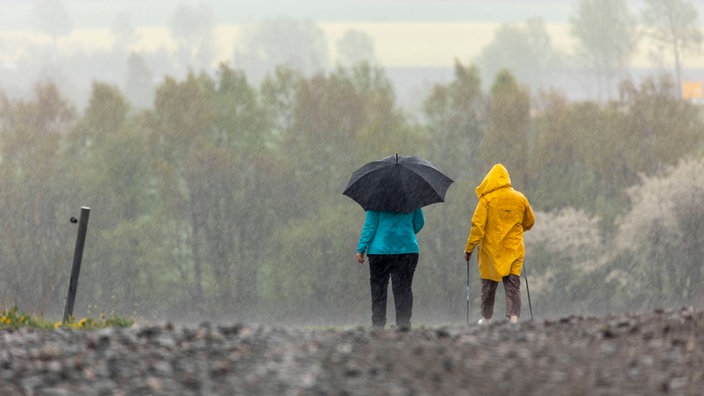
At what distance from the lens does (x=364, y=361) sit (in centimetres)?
642

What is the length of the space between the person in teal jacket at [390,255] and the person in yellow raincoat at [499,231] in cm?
66

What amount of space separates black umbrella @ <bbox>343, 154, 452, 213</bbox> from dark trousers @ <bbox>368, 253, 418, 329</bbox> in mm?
471

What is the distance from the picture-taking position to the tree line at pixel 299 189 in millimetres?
46000

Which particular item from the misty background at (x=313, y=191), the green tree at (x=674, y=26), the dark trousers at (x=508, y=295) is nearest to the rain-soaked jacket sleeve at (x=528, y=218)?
the dark trousers at (x=508, y=295)

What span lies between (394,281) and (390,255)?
10.1 inches

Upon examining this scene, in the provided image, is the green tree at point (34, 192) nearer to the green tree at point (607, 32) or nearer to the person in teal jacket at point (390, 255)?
the person in teal jacket at point (390, 255)

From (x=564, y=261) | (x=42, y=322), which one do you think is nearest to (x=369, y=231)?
(x=42, y=322)

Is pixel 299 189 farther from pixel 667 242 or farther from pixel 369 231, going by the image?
pixel 369 231

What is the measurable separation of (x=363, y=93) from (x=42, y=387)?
165 ft

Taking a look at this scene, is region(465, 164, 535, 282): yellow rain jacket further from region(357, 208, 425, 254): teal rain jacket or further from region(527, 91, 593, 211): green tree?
region(527, 91, 593, 211): green tree

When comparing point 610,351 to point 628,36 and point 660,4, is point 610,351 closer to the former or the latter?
point 660,4

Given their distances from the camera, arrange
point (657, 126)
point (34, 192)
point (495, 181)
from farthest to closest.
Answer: point (34, 192), point (657, 126), point (495, 181)

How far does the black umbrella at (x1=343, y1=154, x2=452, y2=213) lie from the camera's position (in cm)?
1057

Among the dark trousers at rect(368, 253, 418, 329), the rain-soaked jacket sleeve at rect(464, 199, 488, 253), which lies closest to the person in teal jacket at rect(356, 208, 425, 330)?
the dark trousers at rect(368, 253, 418, 329)
